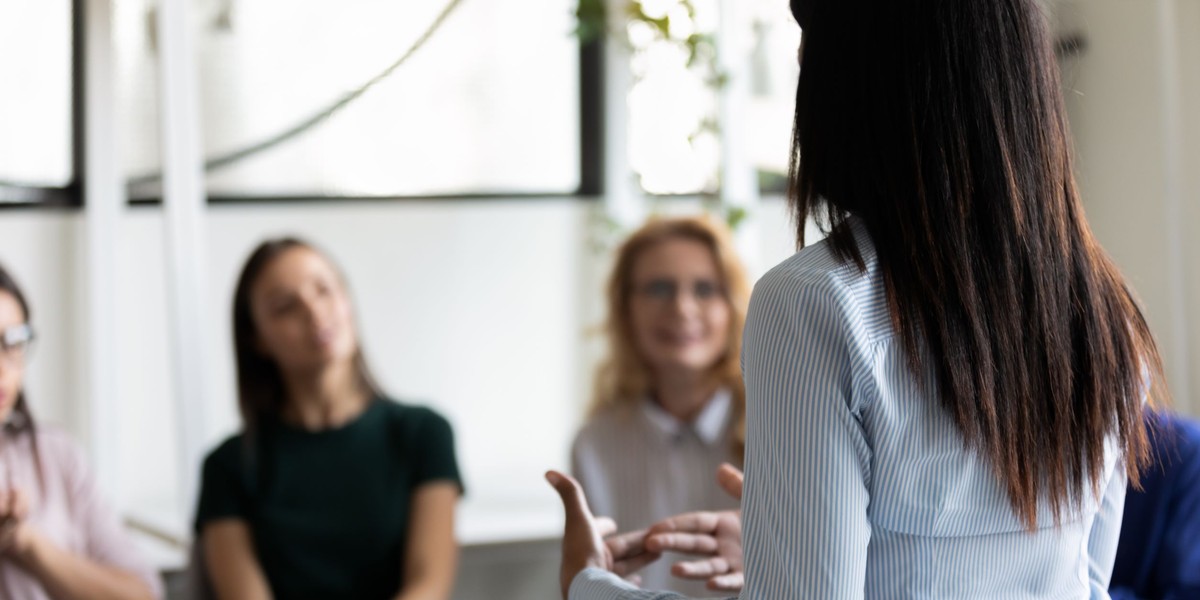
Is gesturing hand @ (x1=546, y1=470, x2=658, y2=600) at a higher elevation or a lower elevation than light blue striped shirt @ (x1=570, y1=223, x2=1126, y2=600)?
lower

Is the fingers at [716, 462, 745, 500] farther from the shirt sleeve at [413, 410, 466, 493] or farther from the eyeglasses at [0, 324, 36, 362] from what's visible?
the eyeglasses at [0, 324, 36, 362]

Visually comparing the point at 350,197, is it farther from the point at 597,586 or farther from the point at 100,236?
the point at 597,586

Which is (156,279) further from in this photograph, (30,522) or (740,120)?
(740,120)

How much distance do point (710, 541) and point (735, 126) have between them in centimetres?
165

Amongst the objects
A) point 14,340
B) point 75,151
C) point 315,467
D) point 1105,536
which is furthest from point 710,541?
point 75,151

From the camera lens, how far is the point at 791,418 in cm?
82

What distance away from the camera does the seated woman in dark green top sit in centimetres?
232

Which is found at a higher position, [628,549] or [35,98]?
[35,98]

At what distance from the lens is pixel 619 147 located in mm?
3033

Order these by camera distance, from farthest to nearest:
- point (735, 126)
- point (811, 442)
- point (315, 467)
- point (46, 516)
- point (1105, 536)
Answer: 1. point (735, 126)
2. point (315, 467)
3. point (46, 516)
4. point (1105, 536)
5. point (811, 442)

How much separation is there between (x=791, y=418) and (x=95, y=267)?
2.18 metres

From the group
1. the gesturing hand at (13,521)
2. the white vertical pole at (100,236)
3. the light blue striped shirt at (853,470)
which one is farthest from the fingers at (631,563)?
the white vertical pole at (100,236)

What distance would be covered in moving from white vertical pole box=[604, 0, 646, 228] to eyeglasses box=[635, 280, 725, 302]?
0.53 metres

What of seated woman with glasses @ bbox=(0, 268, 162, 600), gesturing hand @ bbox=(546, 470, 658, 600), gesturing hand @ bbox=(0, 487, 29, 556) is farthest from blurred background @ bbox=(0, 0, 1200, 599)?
gesturing hand @ bbox=(546, 470, 658, 600)
